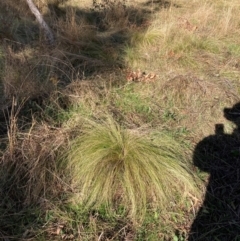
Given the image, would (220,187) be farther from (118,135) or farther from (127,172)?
(118,135)

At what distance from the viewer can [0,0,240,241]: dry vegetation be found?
2.38m

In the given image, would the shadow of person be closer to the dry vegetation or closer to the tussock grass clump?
the dry vegetation

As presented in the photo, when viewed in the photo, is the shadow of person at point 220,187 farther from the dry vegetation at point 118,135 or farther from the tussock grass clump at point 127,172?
the tussock grass clump at point 127,172

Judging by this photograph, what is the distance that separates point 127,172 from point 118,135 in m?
0.39

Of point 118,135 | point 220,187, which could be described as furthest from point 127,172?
point 220,187

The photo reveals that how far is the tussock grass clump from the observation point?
243cm

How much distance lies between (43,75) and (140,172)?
7.49ft

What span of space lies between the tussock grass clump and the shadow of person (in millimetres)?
246

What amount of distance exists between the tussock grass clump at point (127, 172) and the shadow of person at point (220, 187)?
0.25m

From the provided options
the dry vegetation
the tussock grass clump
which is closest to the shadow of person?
the dry vegetation

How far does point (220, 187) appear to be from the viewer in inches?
106

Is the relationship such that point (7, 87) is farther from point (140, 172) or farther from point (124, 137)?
point (140, 172)

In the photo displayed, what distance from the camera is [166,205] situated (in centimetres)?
246

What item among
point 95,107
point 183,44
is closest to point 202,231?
point 95,107
